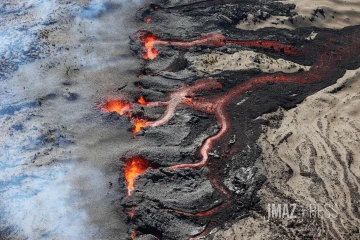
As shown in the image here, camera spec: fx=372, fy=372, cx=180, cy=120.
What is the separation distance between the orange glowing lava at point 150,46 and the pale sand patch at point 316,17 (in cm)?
556

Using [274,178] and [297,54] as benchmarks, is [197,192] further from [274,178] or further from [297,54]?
[297,54]

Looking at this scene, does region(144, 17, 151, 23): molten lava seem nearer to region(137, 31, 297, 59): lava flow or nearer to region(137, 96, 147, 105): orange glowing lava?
region(137, 31, 297, 59): lava flow

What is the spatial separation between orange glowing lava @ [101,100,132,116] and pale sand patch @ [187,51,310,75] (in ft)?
14.9

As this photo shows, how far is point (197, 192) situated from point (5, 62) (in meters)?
12.6

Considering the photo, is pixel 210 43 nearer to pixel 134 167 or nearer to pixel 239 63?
pixel 239 63

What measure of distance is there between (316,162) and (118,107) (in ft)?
32.0

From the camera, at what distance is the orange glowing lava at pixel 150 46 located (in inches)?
845

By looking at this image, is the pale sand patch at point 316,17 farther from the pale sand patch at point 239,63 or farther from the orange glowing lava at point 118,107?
the orange glowing lava at point 118,107

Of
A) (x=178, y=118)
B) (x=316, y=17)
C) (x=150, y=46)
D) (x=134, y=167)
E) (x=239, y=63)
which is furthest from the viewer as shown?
(x=316, y=17)

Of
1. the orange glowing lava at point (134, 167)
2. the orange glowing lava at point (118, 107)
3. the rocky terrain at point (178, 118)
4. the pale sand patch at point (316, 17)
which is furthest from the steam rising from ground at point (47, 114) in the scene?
the pale sand patch at point (316, 17)

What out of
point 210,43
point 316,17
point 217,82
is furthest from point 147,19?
point 316,17

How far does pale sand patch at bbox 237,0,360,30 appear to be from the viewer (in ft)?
77.5

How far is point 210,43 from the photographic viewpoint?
2216cm

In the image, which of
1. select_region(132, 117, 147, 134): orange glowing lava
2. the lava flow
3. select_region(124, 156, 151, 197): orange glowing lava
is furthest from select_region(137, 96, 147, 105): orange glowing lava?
the lava flow
